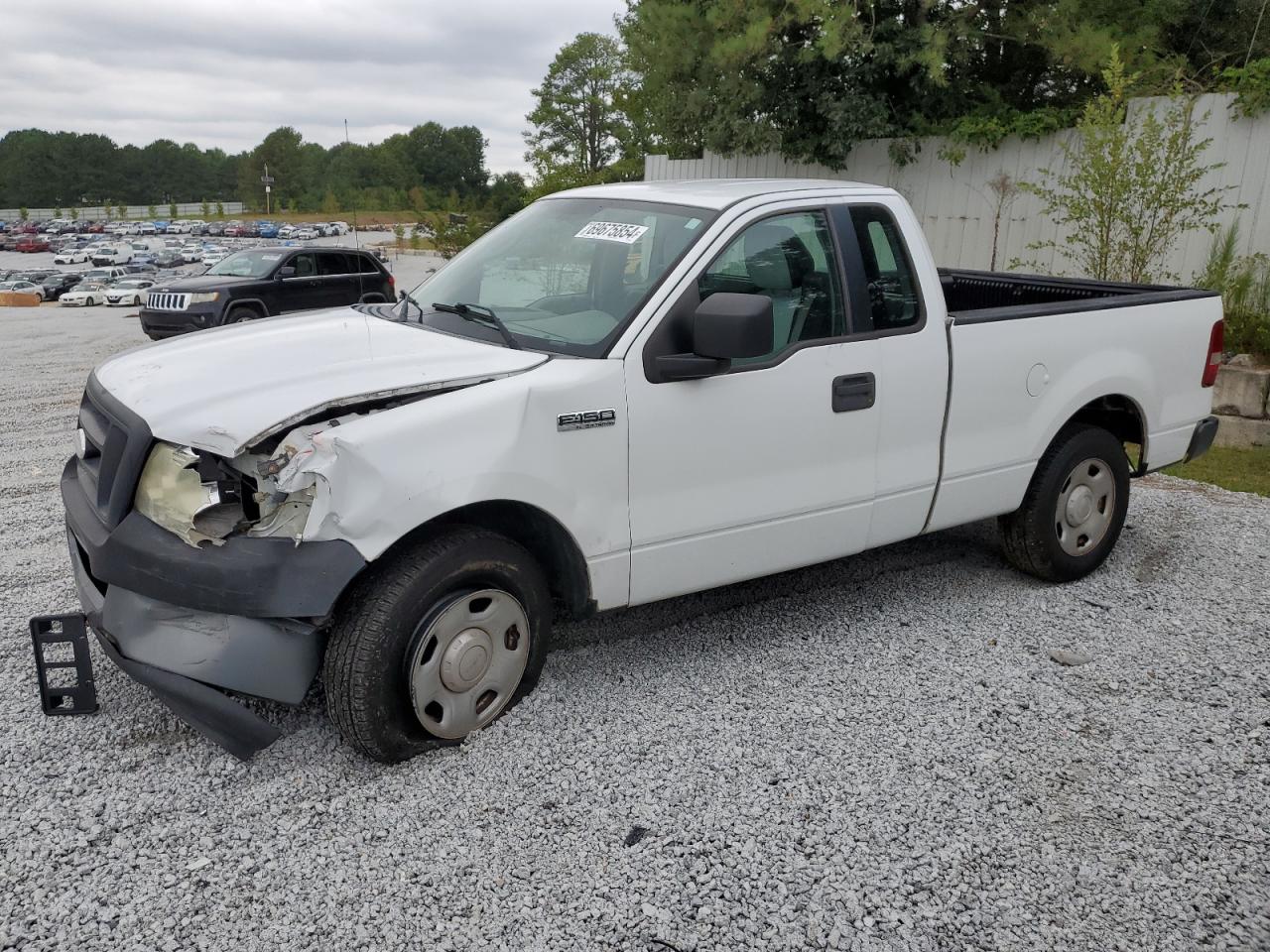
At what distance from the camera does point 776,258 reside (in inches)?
163

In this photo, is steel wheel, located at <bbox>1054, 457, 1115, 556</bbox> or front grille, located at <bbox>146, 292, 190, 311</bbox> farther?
front grille, located at <bbox>146, 292, 190, 311</bbox>

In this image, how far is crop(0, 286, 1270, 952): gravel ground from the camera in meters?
2.83

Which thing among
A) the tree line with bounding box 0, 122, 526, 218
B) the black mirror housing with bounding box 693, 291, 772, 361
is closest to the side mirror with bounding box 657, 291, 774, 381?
the black mirror housing with bounding box 693, 291, 772, 361

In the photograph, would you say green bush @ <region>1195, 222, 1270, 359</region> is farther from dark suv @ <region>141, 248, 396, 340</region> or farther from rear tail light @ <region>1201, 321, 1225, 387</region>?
dark suv @ <region>141, 248, 396, 340</region>

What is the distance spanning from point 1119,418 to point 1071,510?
673mm

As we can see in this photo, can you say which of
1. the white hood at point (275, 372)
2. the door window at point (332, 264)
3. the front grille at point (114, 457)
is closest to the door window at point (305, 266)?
the door window at point (332, 264)

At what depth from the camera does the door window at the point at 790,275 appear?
3988 mm

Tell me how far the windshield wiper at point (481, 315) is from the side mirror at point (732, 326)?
0.70m

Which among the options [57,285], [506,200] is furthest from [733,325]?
[57,285]

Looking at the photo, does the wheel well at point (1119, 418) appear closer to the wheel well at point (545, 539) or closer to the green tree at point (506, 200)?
the wheel well at point (545, 539)

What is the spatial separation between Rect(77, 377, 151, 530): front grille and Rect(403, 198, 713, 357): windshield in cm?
123

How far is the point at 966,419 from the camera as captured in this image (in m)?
4.65

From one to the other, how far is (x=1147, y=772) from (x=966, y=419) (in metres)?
1.70

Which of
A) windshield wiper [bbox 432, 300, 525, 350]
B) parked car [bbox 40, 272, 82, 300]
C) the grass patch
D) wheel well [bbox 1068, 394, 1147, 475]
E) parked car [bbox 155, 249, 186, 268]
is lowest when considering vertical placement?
parked car [bbox 40, 272, 82, 300]
